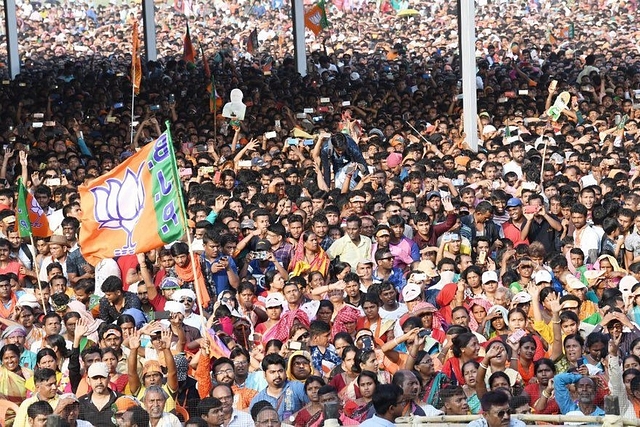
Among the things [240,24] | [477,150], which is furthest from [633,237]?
[240,24]

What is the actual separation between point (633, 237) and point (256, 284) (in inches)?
127

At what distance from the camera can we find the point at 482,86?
26594mm

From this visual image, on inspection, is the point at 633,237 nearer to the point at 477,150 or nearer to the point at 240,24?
the point at 477,150

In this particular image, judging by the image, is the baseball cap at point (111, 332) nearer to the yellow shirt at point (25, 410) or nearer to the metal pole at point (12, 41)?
the yellow shirt at point (25, 410)

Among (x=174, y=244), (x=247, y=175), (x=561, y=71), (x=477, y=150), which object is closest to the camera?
(x=174, y=244)

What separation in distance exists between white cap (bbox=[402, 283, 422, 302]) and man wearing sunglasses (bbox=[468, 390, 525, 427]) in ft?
10.1

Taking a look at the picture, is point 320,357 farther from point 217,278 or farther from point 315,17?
point 315,17

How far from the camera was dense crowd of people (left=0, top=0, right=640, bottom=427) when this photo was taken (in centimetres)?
1030

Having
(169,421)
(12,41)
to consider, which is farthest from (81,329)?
(12,41)

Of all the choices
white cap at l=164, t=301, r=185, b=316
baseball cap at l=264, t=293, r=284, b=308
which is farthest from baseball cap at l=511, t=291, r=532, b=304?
white cap at l=164, t=301, r=185, b=316

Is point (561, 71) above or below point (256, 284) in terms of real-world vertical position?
below

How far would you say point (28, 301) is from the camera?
12906 mm

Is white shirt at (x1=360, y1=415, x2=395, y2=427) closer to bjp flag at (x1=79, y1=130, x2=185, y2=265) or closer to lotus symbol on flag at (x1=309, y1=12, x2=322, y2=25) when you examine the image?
bjp flag at (x1=79, y1=130, x2=185, y2=265)

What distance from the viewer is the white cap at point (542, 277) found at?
41.3ft
